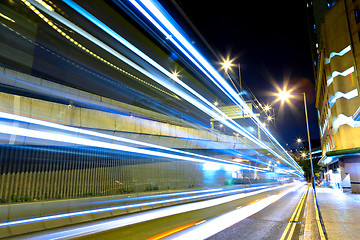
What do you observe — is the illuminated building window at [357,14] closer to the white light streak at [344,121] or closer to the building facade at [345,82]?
the building facade at [345,82]

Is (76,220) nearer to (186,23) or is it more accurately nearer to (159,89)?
(186,23)

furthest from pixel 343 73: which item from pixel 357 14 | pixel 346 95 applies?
pixel 357 14

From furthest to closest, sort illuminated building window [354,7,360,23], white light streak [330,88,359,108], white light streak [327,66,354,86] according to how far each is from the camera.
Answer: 1. white light streak [327,66,354,86]
2. illuminated building window [354,7,360,23]
3. white light streak [330,88,359,108]

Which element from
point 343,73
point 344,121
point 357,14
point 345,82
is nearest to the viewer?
point 357,14

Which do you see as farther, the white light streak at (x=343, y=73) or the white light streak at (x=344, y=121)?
the white light streak at (x=343, y=73)

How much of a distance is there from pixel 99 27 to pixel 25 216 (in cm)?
906

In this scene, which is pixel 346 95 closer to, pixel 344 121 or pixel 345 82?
pixel 345 82

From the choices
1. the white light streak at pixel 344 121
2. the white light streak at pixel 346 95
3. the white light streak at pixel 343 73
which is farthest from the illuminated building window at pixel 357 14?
the white light streak at pixel 344 121

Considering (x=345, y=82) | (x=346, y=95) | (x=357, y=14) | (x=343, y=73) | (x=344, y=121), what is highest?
(x=357, y=14)

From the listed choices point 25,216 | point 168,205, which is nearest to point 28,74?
point 25,216

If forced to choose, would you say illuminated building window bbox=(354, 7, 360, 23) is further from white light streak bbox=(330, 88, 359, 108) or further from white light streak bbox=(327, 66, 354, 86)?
white light streak bbox=(330, 88, 359, 108)

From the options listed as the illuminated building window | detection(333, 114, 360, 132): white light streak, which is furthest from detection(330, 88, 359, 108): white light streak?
the illuminated building window

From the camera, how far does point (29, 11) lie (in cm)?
1140

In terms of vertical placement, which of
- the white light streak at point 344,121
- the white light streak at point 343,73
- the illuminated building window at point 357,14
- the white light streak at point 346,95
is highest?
the illuminated building window at point 357,14
